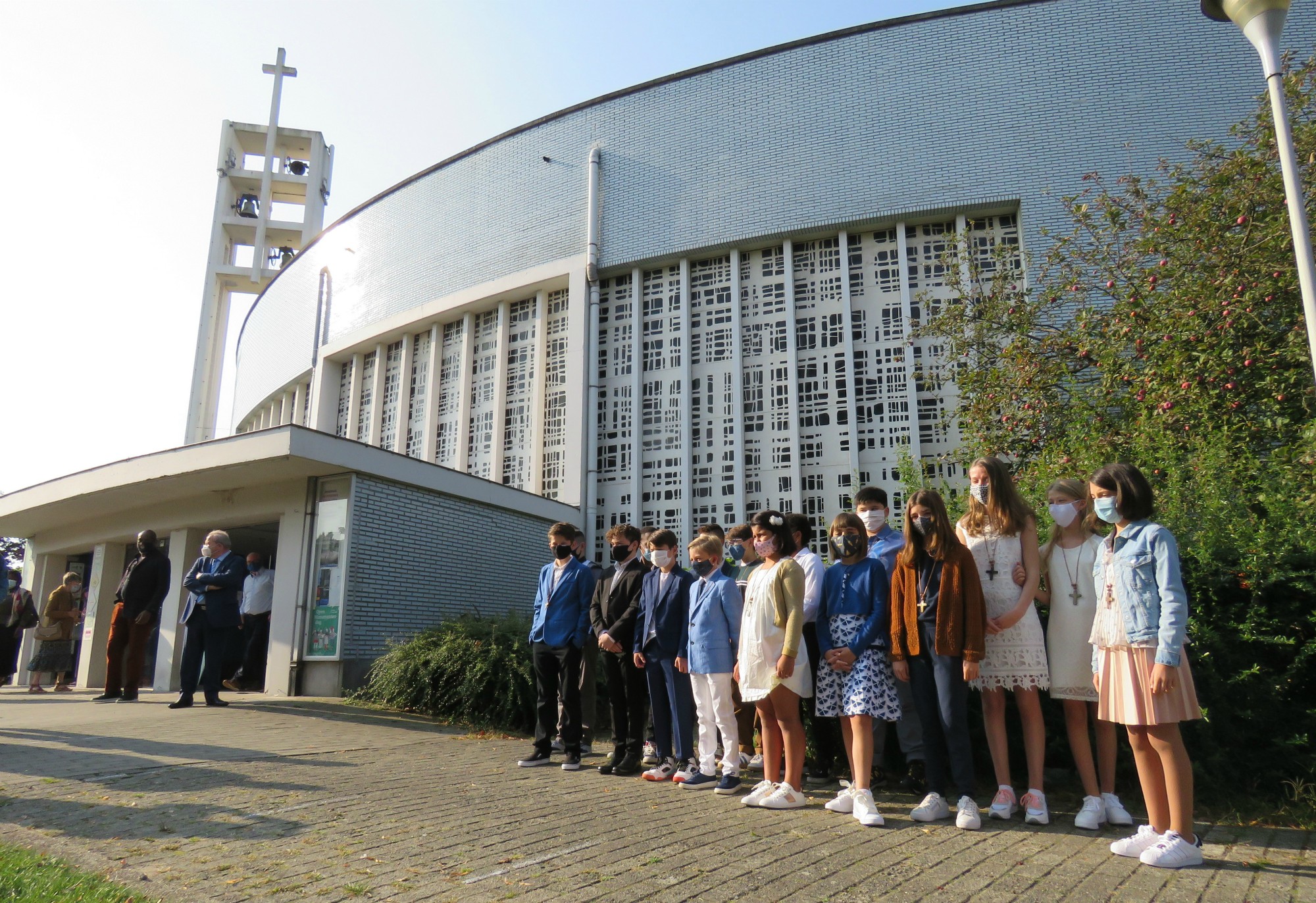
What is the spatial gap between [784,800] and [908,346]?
1102cm

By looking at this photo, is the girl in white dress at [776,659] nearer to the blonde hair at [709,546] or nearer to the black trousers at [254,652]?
the blonde hair at [709,546]

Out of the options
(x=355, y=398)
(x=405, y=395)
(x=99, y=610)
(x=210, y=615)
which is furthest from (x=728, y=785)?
(x=355, y=398)

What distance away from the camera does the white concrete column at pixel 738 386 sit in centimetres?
1532

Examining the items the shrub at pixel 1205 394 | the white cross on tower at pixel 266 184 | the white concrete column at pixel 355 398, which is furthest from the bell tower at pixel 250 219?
the shrub at pixel 1205 394

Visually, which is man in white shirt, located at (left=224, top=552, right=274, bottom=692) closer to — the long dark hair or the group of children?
the group of children

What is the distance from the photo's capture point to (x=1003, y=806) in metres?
4.59

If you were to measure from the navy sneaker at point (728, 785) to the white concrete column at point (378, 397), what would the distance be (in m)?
17.1

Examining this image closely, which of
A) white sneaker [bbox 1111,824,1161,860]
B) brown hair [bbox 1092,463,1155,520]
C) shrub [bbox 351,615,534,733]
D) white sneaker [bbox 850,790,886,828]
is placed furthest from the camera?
shrub [bbox 351,615,534,733]

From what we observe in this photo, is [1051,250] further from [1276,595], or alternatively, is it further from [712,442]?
[1276,595]

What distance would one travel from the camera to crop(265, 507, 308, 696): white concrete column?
11398mm

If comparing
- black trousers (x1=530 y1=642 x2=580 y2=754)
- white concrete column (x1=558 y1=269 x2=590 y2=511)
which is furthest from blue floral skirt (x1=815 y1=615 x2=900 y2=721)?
white concrete column (x1=558 y1=269 x2=590 y2=511)

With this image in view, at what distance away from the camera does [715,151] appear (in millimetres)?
16781

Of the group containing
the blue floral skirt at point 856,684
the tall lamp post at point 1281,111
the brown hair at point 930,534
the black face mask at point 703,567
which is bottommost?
the blue floral skirt at point 856,684

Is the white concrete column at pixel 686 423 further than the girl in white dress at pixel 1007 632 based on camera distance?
Yes
